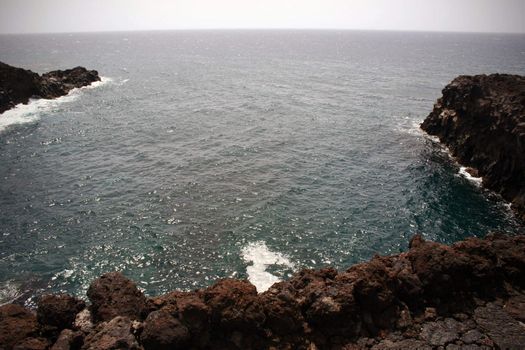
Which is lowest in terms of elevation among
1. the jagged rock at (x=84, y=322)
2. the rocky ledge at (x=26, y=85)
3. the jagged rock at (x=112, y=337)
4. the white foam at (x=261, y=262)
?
the white foam at (x=261, y=262)

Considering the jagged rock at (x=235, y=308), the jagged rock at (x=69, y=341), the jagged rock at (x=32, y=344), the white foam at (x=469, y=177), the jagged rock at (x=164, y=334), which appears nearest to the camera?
the jagged rock at (x=32, y=344)

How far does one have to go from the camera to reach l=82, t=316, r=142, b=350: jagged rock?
1605cm

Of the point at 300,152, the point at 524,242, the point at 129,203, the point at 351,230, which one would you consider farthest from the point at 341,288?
the point at 300,152

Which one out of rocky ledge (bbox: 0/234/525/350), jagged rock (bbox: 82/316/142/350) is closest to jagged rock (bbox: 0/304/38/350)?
rocky ledge (bbox: 0/234/525/350)

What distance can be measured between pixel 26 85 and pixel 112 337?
92.0 metres

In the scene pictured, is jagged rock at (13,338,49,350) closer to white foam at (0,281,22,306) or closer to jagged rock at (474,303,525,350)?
white foam at (0,281,22,306)

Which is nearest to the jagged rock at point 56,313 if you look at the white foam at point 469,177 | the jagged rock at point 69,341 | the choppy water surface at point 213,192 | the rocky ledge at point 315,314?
the rocky ledge at point 315,314

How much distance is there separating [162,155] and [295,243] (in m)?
30.2

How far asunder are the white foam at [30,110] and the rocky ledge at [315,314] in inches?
2446

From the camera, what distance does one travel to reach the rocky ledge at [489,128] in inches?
1785

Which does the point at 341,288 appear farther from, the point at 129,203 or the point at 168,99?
the point at 168,99

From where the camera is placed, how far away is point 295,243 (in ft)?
114

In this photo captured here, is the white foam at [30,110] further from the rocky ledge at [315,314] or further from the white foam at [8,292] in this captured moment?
the rocky ledge at [315,314]

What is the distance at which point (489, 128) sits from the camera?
176ft
